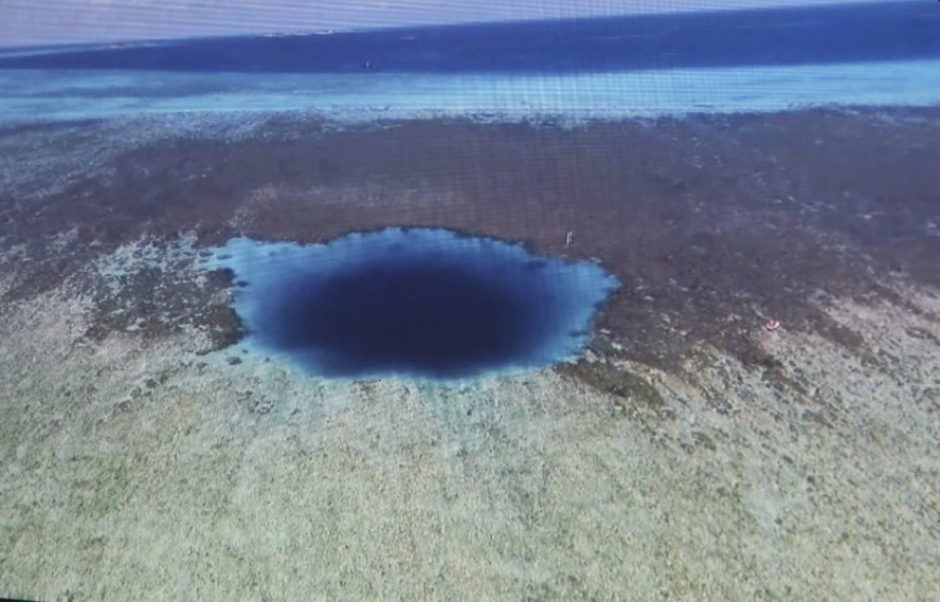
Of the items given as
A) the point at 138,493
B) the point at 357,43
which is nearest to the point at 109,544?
the point at 138,493

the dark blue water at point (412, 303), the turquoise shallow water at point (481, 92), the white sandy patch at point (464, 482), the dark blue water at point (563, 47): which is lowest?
the white sandy patch at point (464, 482)

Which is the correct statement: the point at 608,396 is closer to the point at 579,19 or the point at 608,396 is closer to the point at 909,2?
the point at 579,19

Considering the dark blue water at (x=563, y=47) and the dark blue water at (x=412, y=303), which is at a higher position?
the dark blue water at (x=563, y=47)

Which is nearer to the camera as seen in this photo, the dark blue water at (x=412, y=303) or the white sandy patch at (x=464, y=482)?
the white sandy patch at (x=464, y=482)

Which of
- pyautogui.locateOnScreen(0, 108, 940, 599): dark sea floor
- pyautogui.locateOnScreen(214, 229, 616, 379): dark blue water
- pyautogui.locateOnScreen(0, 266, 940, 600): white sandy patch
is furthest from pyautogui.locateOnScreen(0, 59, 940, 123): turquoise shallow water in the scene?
pyautogui.locateOnScreen(0, 266, 940, 600): white sandy patch

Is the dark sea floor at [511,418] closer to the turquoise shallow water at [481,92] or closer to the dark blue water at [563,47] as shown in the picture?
the turquoise shallow water at [481,92]

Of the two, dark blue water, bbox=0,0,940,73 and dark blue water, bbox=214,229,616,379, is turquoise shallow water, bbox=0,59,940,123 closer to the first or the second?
dark blue water, bbox=0,0,940,73

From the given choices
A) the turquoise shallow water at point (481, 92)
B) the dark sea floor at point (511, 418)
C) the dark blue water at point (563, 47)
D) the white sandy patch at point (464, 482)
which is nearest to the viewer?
the white sandy patch at point (464, 482)

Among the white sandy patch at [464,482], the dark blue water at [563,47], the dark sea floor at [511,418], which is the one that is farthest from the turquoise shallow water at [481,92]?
the white sandy patch at [464,482]
